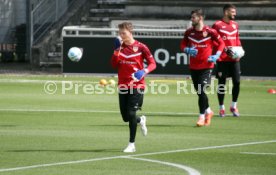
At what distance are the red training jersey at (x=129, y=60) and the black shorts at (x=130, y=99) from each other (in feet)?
0.41

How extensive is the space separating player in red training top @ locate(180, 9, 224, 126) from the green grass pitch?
54 centimetres

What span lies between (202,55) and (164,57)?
1482 centimetres

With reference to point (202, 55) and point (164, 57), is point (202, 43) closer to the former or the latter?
point (202, 55)

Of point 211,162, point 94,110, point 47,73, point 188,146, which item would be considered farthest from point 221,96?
point 47,73

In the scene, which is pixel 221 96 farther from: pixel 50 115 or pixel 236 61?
pixel 50 115

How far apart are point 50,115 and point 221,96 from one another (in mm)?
3605

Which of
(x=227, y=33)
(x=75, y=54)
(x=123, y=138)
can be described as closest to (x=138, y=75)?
(x=123, y=138)

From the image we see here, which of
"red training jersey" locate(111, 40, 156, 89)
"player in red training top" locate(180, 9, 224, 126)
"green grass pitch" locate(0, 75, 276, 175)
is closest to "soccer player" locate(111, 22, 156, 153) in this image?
"red training jersey" locate(111, 40, 156, 89)

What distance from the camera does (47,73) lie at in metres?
38.6

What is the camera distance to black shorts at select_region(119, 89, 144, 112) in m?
14.8

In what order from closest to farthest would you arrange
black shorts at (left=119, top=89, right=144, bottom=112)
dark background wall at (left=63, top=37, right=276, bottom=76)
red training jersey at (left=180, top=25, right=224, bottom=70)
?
1. black shorts at (left=119, top=89, right=144, bottom=112)
2. red training jersey at (left=180, top=25, right=224, bottom=70)
3. dark background wall at (left=63, top=37, right=276, bottom=76)

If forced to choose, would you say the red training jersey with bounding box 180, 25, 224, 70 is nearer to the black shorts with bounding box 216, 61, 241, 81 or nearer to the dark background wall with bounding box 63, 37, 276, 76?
the black shorts with bounding box 216, 61, 241, 81

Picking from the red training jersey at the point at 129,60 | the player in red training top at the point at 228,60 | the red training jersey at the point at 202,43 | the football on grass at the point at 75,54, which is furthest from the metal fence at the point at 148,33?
A: the red training jersey at the point at 129,60

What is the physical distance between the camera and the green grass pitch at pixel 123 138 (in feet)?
41.5
